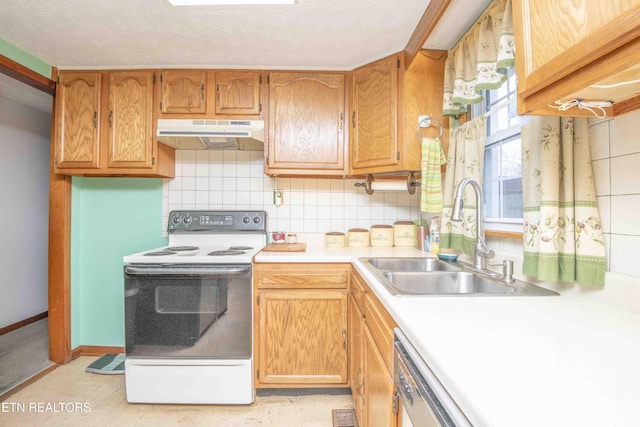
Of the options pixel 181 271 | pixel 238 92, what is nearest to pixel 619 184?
pixel 181 271

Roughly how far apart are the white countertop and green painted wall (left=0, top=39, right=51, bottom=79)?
2.61 metres

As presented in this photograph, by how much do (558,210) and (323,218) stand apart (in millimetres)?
1604

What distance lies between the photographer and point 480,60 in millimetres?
1376

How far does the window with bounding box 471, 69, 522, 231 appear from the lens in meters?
1.45

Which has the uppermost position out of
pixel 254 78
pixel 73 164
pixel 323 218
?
pixel 254 78

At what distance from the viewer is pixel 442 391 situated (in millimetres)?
554

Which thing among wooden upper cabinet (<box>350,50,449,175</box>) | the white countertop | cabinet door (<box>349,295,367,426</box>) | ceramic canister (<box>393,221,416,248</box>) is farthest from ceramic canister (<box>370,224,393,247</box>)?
the white countertop

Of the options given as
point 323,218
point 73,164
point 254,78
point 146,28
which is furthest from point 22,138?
point 323,218

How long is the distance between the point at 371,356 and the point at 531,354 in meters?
0.74

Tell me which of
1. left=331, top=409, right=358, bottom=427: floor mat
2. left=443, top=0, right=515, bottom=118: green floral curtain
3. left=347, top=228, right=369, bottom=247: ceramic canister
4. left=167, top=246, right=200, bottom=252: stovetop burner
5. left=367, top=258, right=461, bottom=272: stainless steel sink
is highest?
left=443, top=0, right=515, bottom=118: green floral curtain

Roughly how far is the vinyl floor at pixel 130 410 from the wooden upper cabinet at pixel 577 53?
5.77 ft

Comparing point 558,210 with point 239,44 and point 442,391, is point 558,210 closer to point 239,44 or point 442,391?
point 442,391

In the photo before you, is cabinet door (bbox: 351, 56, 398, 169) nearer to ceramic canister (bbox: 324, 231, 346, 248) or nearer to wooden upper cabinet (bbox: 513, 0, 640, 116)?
ceramic canister (bbox: 324, 231, 346, 248)

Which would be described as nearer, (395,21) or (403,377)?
(403,377)
